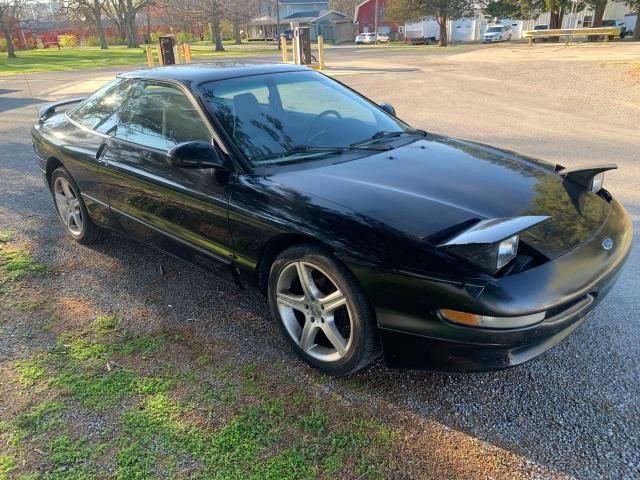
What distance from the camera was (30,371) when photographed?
278 cm

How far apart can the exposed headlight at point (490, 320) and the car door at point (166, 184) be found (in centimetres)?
138

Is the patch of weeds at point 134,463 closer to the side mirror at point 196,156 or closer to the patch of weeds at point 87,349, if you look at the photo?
the patch of weeds at point 87,349

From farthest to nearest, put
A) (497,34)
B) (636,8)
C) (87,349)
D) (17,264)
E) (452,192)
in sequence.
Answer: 1. (497,34)
2. (636,8)
3. (17,264)
4. (87,349)
5. (452,192)

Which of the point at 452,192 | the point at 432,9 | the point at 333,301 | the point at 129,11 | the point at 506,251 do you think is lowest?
the point at 333,301

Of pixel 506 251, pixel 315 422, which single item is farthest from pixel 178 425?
pixel 506 251

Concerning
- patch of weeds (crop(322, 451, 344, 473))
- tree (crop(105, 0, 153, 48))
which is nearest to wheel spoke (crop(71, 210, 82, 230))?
patch of weeds (crop(322, 451, 344, 473))

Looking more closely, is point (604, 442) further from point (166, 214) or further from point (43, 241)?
point (43, 241)

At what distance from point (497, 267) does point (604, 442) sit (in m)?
0.86

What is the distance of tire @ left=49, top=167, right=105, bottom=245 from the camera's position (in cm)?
427

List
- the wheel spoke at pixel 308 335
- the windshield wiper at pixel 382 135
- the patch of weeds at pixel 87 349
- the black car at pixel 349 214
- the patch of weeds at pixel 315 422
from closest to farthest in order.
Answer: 1. the black car at pixel 349 214
2. the patch of weeds at pixel 315 422
3. the wheel spoke at pixel 308 335
4. the patch of weeds at pixel 87 349
5. the windshield wiper at pixel 382 135

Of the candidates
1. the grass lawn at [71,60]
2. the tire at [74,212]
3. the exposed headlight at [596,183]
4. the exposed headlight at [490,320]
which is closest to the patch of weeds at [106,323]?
the tire at [74,212]

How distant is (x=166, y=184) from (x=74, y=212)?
1.64 meters

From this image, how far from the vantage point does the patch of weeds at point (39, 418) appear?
7.74 ft

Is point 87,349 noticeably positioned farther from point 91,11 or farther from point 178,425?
point 91,11
